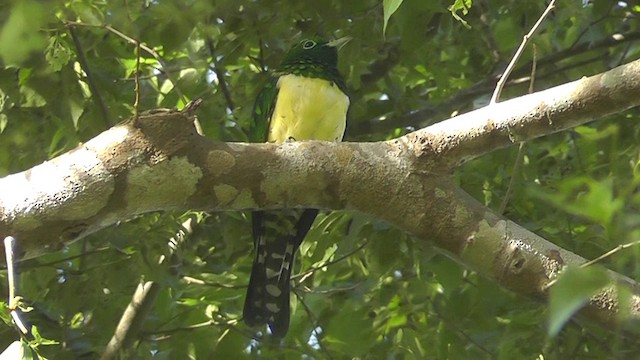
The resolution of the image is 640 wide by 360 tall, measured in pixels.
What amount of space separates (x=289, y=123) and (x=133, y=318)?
904 mm

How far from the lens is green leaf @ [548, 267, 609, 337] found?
3.16 ft

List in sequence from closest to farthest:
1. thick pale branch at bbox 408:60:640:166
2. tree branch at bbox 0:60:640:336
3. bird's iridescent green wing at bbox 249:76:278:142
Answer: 1. tree branch at bbox 0:60:640:336
2. thick pale branch at bbox 408:60:640:166
3. bird's iridescent green wing at bbox 249:76:278:142

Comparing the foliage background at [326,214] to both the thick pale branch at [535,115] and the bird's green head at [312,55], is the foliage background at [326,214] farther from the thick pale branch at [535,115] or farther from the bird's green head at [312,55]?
the thick pale branch at [535,115]

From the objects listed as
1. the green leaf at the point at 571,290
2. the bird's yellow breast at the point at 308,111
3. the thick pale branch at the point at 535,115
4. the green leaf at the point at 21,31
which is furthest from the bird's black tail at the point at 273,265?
the green leaf at the point at 571,290

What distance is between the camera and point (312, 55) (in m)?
3.70

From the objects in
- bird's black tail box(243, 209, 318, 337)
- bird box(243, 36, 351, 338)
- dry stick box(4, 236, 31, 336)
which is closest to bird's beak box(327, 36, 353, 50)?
bird box(243, 36, 351, 338)

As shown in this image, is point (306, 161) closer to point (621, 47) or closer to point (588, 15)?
point (588, 15)

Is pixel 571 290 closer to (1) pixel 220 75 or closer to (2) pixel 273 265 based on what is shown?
(2) pixel 273 265

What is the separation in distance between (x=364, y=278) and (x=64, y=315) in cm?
109

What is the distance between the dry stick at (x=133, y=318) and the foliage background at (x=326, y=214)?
7 cm

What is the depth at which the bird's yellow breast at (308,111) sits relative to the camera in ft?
11.6

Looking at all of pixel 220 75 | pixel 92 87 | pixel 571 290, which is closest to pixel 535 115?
pixel 571 290

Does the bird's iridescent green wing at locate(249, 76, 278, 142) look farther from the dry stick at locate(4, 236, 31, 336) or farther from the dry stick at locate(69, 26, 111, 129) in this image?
the dry stick at locate(4, 236, 31, 336)

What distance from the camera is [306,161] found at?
226cm
